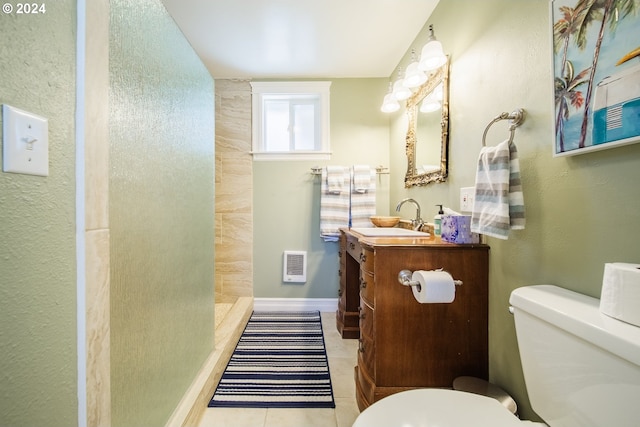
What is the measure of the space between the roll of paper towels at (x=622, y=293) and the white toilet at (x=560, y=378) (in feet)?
0.06

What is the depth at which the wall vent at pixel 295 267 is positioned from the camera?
247 cm

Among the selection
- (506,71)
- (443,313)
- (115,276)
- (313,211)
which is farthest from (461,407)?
(313,211)

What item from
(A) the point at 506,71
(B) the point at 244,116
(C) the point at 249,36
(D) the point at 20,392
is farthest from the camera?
(B) the point at 244,116

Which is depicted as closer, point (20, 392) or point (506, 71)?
point (20, 392)

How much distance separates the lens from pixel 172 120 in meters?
1.06

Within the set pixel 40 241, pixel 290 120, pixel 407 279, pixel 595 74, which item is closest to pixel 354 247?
pixel 407 279

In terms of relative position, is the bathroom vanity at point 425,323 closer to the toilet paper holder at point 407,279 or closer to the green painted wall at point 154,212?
the toilet paper holder at point 407,279

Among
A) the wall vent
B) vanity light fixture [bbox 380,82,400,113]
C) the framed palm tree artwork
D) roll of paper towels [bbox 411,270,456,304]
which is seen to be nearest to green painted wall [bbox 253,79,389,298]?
the wall vent

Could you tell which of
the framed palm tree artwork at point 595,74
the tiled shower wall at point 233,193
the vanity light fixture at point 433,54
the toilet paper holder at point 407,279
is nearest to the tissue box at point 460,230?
the toilet paper holder at point 407,279

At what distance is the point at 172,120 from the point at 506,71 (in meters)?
1.36

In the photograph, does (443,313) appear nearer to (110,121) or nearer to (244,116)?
(110,121)

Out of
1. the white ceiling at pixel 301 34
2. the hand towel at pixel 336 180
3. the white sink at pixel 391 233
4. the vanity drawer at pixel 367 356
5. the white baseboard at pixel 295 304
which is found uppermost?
the white ceiling at pixel 301 34

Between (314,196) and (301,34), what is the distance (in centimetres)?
127

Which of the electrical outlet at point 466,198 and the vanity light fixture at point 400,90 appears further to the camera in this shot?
the vanity light fixture at point 400,90
